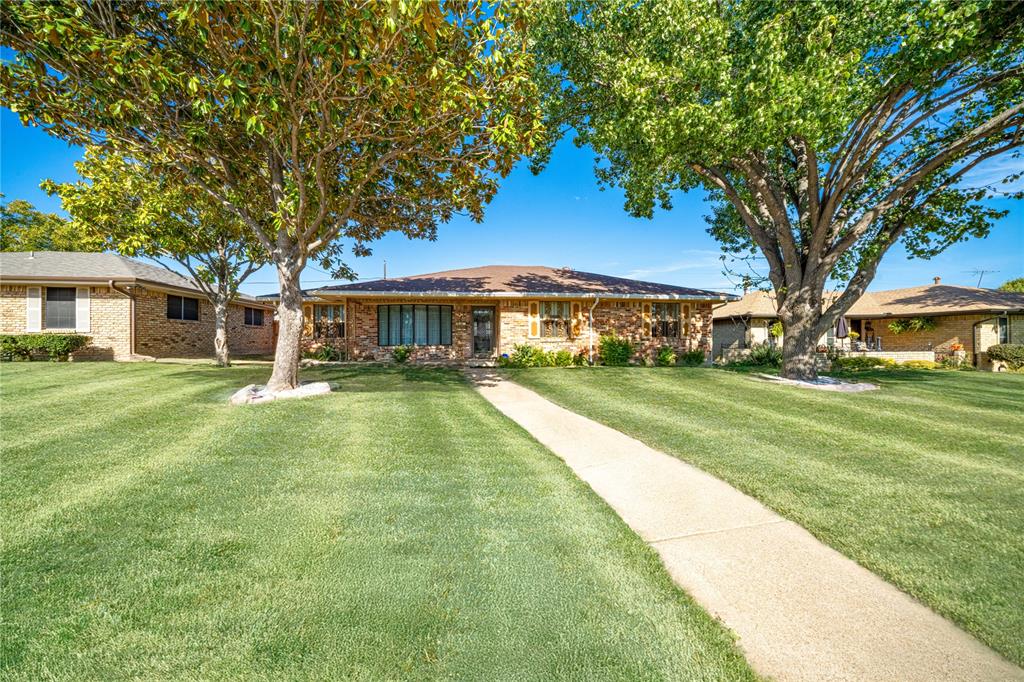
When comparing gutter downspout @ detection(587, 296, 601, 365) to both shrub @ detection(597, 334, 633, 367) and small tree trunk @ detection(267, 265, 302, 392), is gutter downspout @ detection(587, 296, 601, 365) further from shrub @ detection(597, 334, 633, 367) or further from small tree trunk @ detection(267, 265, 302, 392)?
small tree trunk @ detection(267, 265, 302, 392)

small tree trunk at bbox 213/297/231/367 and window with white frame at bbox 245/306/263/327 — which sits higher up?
window with white frame at bbox 245/306/263/327

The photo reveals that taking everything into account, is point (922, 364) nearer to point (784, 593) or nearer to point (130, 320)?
point (784, 593)

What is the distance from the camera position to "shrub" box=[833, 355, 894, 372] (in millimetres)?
16297

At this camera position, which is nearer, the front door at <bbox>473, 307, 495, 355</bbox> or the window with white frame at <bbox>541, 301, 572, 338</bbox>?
the window with white frame at <bbox>541, 301, 572, 338</bbox>

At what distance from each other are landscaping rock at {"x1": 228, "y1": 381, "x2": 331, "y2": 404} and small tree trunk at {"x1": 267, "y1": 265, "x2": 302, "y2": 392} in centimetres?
21

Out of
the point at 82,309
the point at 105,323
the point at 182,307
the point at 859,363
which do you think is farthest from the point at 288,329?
the point at 859,363

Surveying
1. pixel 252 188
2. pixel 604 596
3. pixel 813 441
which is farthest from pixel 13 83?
pixel 813 441

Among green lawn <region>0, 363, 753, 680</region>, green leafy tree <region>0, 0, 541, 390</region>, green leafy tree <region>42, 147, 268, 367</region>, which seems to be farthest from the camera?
green leafy tree <region>42, 147, 268, 367</region>

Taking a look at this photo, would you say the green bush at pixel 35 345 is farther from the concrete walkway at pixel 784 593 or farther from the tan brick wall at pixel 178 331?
the concrete walkway at pixel 784 593

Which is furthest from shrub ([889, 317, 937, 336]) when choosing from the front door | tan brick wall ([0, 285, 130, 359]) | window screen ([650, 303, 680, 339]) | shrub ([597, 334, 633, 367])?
tan brick wall ([0, 285, 130, 359])

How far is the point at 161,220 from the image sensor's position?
1152cm

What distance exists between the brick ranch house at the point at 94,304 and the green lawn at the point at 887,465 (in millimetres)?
16845

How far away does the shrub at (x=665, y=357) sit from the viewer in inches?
662

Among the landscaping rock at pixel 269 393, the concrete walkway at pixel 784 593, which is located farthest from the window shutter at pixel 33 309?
the concrete walkway at pixel 784 593
